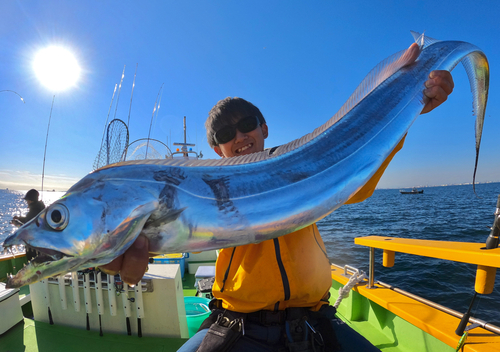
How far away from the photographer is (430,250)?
2.38 metres

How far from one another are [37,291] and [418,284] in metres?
12.0

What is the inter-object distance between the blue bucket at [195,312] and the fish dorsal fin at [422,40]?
4.42 metres

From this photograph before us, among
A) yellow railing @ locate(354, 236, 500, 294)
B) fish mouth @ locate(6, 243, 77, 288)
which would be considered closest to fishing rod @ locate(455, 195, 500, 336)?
yellow railing @ locate(354, 236, 500, 294)

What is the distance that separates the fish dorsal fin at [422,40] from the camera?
2039mm

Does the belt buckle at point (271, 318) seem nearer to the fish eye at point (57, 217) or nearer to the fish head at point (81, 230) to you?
the fish head at point (81, 230)

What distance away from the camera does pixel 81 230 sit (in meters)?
1.12

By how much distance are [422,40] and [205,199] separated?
7.60 ft

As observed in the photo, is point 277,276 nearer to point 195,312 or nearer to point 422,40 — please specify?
point 422,40

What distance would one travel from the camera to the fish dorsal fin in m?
2.04

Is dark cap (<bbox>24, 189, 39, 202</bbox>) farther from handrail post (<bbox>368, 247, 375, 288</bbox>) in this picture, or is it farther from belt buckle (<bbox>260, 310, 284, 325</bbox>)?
handrail post (<bbox>368, 247, 375, 288</bbox>)

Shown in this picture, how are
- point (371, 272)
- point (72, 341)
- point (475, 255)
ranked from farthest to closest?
point (371, 272), point (72, 341), point (475, 255)

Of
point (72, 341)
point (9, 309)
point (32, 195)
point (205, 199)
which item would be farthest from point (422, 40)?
point (32, 195)

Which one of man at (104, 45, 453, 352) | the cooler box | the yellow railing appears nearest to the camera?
man at (104, 45, 453, 352)

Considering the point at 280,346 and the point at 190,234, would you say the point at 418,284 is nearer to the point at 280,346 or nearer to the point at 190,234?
the point at 280,346
